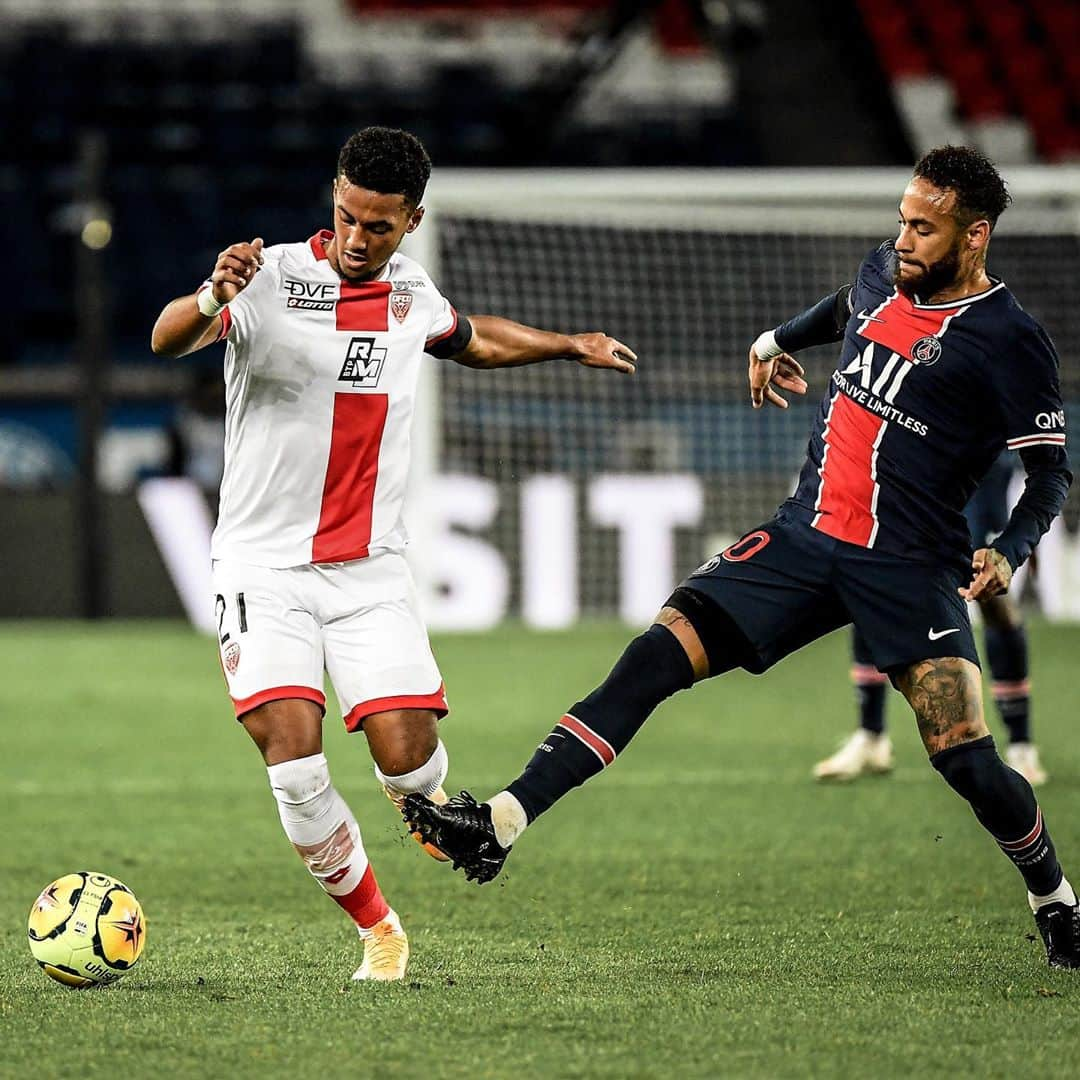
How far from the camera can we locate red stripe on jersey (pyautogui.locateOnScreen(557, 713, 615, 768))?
4707 millimetres

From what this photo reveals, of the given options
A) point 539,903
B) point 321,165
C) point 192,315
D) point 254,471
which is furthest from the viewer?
point 321,165

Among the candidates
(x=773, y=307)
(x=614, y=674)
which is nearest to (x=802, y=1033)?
(x=614, y=674)

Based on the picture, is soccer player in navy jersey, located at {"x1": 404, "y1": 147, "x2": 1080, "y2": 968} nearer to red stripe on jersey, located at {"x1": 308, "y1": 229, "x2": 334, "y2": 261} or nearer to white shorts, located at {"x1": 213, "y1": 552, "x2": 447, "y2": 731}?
white shorts, located at {"x1": 213, "y1": 552, "x2": 447, "y2": 731}

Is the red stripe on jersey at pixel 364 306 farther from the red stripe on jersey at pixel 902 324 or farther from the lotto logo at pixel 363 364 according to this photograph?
the red stripe on jersey at pixel 902 324

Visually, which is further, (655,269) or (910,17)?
(910,17)

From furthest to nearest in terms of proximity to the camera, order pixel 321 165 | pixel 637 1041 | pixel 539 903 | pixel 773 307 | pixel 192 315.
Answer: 1. pixel 321 165
2. pixel 773 307
3. pixel 539 903
4. pixel 192 315
5. pixel 637 1041

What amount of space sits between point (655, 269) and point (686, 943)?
8.98 meters

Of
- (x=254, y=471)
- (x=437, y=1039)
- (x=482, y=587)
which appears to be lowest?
(x=482, y=587)

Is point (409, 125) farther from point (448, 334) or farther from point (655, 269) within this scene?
point (448, 334)

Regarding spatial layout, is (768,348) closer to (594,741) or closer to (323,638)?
(594,741)

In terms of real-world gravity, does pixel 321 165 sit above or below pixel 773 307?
below

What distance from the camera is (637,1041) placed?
401 cm

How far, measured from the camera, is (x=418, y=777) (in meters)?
4.87

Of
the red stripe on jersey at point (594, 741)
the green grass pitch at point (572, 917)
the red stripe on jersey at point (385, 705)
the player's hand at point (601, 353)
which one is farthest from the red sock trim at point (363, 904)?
the player's hand at point (601, 353)
